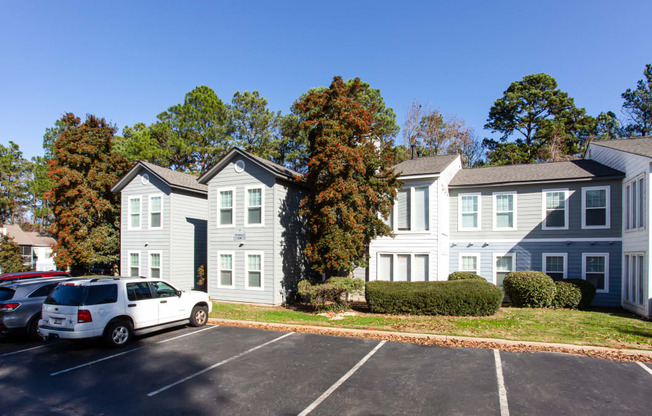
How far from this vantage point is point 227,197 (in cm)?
1967

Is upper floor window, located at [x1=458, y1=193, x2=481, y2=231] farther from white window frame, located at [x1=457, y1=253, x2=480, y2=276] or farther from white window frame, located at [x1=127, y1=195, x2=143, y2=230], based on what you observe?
white window frame, located at [x1=127, y1=195, x2=143, y2=230]

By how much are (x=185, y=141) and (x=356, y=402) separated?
130 feet

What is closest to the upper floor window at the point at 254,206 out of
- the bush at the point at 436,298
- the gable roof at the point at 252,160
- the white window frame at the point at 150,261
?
the gable roof at the point at 252,160

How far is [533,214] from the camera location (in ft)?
62.8

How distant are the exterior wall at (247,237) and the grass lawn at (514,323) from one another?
1.93 meters

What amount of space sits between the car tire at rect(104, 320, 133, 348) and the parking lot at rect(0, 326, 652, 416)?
299 millimetres

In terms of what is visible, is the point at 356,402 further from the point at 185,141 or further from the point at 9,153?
the point at 9,153

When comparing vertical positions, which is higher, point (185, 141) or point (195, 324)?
point (185, 141)

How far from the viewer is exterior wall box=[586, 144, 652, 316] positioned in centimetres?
1365

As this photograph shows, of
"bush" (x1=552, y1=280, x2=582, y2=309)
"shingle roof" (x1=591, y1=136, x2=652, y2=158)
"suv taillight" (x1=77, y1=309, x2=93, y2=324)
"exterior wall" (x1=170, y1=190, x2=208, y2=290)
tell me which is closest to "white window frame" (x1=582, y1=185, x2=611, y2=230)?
"shingle roof" (x1=591, y1=136, x2=652, y2=158)

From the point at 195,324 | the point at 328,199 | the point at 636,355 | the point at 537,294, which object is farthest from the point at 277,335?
the point at 537,294

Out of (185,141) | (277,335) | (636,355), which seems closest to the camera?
(636,355)

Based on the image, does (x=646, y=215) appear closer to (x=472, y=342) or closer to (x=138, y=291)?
(x=472, y=342)

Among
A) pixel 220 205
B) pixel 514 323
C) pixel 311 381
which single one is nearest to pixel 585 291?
pixel 514 323
